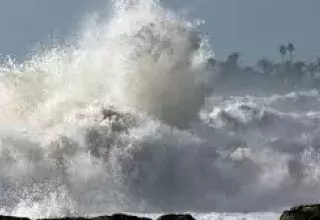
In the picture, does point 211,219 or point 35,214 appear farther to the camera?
point 211,219

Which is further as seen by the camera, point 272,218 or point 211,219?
point 272,218

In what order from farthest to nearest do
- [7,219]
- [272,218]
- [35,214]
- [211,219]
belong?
[272,218] < [211,219] < [35,214] < [7,219]

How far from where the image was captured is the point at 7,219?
112 ft

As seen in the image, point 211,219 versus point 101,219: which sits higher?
point 211,219

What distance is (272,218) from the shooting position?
8962 cm

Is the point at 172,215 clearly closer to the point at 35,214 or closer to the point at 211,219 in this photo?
the point at 35,214

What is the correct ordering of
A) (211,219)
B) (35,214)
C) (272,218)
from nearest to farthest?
(35,214) < (211,219) < (272,218)

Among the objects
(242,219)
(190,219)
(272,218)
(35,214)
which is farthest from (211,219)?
(190,219)

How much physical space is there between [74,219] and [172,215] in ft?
14.5

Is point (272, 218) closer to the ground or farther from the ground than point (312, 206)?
farther from the ground

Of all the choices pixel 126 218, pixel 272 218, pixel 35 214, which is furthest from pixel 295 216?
pixel 272 218

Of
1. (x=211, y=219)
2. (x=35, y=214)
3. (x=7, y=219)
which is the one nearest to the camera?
(x=7, y=219)

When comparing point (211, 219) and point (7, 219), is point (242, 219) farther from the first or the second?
point (7, 219)

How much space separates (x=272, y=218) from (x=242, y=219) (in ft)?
37.8
